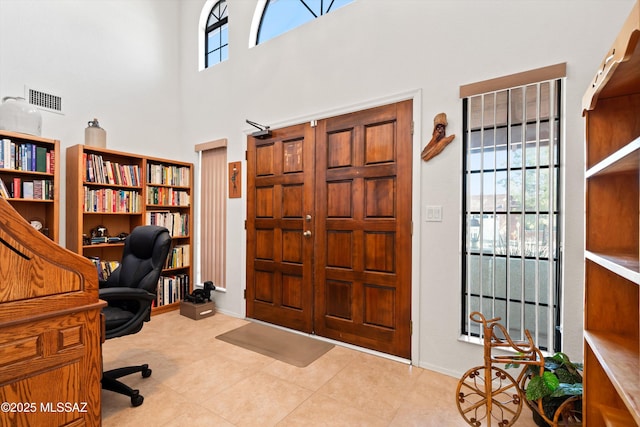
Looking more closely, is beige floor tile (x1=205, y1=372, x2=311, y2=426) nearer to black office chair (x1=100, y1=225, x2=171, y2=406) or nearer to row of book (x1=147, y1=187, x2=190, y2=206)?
black office chair (x1=100, y1=225, x2=171, y2=406)

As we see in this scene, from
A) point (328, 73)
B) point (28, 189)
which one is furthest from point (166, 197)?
point (328, 73)

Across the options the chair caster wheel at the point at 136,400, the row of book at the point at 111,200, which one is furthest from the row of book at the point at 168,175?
the chair caster wheel at the point at 136,400

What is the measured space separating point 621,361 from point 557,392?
63 cm

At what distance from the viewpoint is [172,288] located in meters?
3.65

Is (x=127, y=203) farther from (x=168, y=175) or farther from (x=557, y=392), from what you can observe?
(x=557, y=392)

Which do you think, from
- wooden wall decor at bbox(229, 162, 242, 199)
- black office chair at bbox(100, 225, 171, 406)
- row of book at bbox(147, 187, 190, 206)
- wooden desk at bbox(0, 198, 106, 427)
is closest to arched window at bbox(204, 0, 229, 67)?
wooden wall decor at bbox(229, 162, 242, 199)

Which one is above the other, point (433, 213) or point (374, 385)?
point (433, 213)

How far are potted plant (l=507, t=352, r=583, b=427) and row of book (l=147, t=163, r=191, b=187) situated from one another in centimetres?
377

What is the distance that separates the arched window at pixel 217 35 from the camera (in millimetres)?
3893

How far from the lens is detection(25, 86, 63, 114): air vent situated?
9.55 feet

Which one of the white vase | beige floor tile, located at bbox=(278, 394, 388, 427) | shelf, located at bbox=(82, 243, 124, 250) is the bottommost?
beige floor tile, located at bbox=(278, 394, 388, 427)

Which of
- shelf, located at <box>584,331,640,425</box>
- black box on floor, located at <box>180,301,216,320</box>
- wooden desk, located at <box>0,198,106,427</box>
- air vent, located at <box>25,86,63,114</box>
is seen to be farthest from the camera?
black box on floor, located at <box>180,301,216,320</box>

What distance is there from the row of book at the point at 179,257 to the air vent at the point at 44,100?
71.3 inches

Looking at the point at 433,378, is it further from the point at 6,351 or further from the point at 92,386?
the point at 6,351
